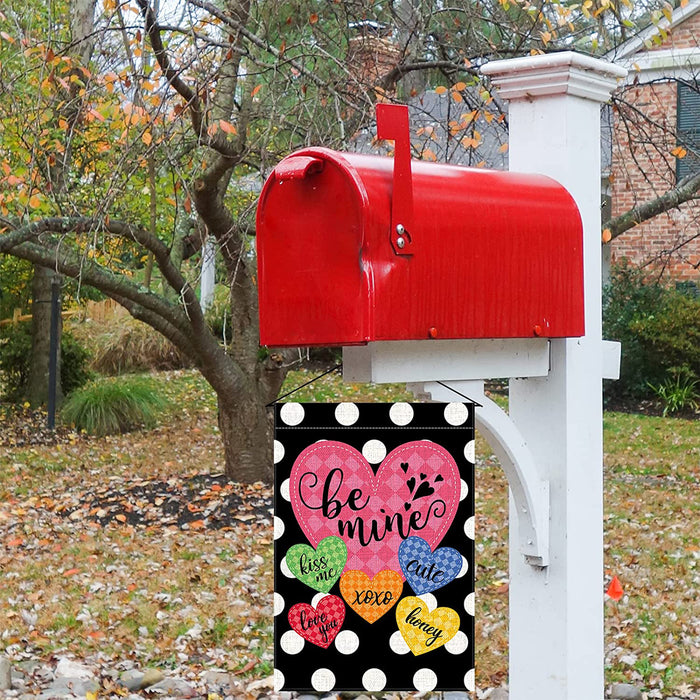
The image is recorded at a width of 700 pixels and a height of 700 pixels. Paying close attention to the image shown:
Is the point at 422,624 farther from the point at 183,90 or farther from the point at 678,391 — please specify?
the point at 678,391

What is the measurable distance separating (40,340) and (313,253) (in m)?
11.9

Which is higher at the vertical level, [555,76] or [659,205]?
[659,205]

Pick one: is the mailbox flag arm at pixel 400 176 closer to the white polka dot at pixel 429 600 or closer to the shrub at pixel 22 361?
the white polka dot at pixel 429 600

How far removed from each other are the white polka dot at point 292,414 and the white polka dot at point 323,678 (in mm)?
399

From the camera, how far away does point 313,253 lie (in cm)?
152

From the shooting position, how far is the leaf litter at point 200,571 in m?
4.41

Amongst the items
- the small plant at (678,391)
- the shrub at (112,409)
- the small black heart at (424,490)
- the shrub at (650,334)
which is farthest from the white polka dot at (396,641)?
the shrub at (650,334)

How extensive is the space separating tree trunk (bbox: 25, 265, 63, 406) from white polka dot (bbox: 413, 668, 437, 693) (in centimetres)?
1177

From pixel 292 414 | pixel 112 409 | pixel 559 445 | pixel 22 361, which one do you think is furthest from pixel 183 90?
pixel 22 361

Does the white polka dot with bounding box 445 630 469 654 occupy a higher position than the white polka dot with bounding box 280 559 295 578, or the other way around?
the white polka dot with bounding box 280 559 295 578

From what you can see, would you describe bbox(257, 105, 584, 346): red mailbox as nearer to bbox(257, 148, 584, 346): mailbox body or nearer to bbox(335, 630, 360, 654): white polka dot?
bbox(257, 148, 584, 346): mailbox body

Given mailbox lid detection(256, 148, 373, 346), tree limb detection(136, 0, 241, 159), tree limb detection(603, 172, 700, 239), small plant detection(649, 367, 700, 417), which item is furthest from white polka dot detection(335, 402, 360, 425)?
small plant detection(649, 367, 700, 417)

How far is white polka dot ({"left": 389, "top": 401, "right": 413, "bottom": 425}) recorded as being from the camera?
1582 mm

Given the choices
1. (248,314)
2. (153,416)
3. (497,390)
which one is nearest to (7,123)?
(248,314)
